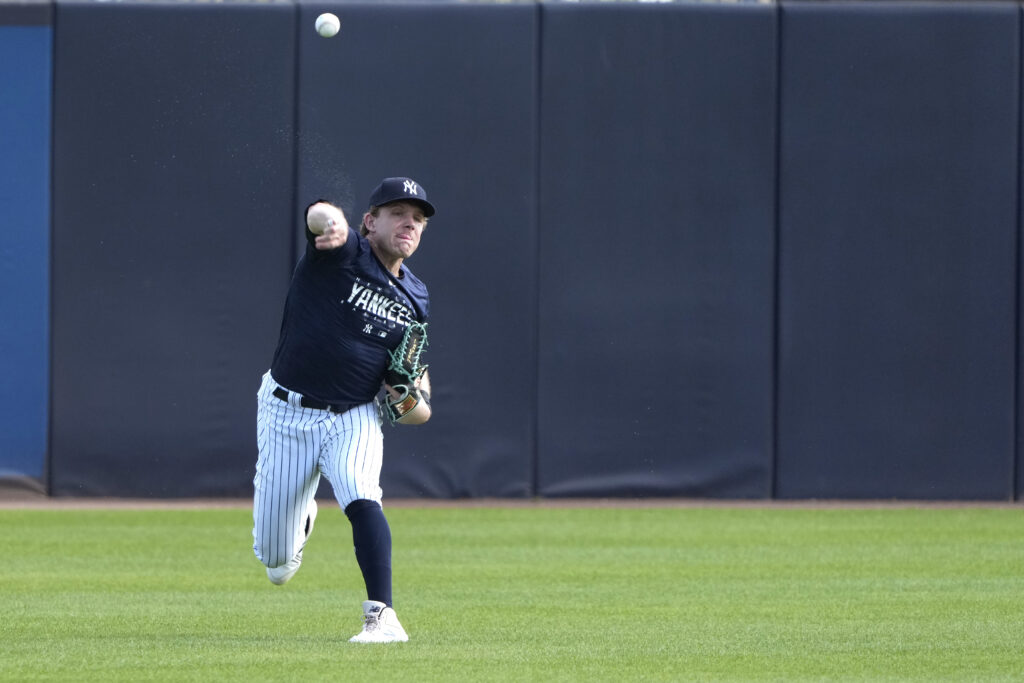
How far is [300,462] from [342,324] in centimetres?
51

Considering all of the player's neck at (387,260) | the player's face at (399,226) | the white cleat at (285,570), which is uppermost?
the player's face at (399,226)

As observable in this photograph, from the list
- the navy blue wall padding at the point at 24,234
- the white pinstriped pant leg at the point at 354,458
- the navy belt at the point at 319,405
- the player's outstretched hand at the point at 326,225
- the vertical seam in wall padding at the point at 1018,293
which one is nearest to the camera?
the player's outstretched hand at the point at 326,225

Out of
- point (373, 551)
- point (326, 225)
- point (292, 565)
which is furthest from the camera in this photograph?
point (292, 565)

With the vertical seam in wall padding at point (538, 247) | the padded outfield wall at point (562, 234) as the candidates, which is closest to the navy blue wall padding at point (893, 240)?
the padded outfield wall at point (562, 234)

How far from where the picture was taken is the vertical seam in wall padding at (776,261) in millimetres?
12766

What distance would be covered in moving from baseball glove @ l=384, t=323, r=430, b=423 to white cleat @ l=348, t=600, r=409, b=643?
70 cm

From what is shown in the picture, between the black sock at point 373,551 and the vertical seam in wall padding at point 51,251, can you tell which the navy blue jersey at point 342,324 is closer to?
the black sock at point 373,551

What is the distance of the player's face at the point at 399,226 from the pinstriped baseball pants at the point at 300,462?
1.96 feet

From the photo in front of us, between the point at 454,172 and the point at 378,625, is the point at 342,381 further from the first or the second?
the point at 454,172

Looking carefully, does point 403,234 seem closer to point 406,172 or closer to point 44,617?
point 44,617

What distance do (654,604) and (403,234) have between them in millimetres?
2277

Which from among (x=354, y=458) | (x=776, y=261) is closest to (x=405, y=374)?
(x=354, y=458)

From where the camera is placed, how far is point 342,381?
619 centimetres

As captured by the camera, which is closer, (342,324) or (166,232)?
(342,324)
